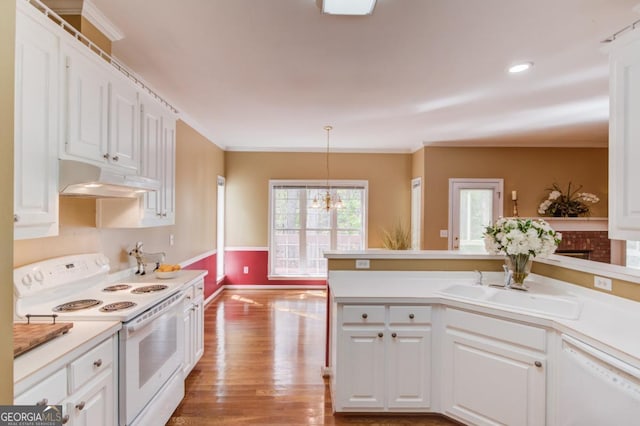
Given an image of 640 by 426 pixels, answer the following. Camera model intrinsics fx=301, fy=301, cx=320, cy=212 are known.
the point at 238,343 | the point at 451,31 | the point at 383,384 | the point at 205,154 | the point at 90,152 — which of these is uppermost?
the point at 451,31

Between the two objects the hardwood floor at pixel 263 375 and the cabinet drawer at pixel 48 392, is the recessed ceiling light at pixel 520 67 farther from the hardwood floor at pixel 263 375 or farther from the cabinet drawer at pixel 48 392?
the cabinet drawer at pixel 48 392

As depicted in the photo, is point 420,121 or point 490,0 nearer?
point 490,0

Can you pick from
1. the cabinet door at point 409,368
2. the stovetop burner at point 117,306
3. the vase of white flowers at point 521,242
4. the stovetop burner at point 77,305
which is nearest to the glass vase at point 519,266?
the vase of white flowers at point 521,242

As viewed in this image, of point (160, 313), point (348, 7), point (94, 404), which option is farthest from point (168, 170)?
point (348, 7)

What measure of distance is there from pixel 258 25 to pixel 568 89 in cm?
296

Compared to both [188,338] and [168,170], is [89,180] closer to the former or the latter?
[168,170]

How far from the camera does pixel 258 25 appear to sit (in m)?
1.90

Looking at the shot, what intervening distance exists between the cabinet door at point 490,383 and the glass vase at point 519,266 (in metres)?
0.64

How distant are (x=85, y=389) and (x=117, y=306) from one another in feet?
1.53

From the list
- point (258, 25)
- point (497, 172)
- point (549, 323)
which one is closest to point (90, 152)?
point (258, 25)

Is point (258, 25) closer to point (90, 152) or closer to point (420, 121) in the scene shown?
point (90, 152)

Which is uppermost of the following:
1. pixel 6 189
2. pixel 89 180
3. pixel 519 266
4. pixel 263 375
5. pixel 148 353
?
pixel 89 180

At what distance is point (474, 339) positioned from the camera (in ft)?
6.42

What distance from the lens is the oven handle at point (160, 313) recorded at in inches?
64.4
